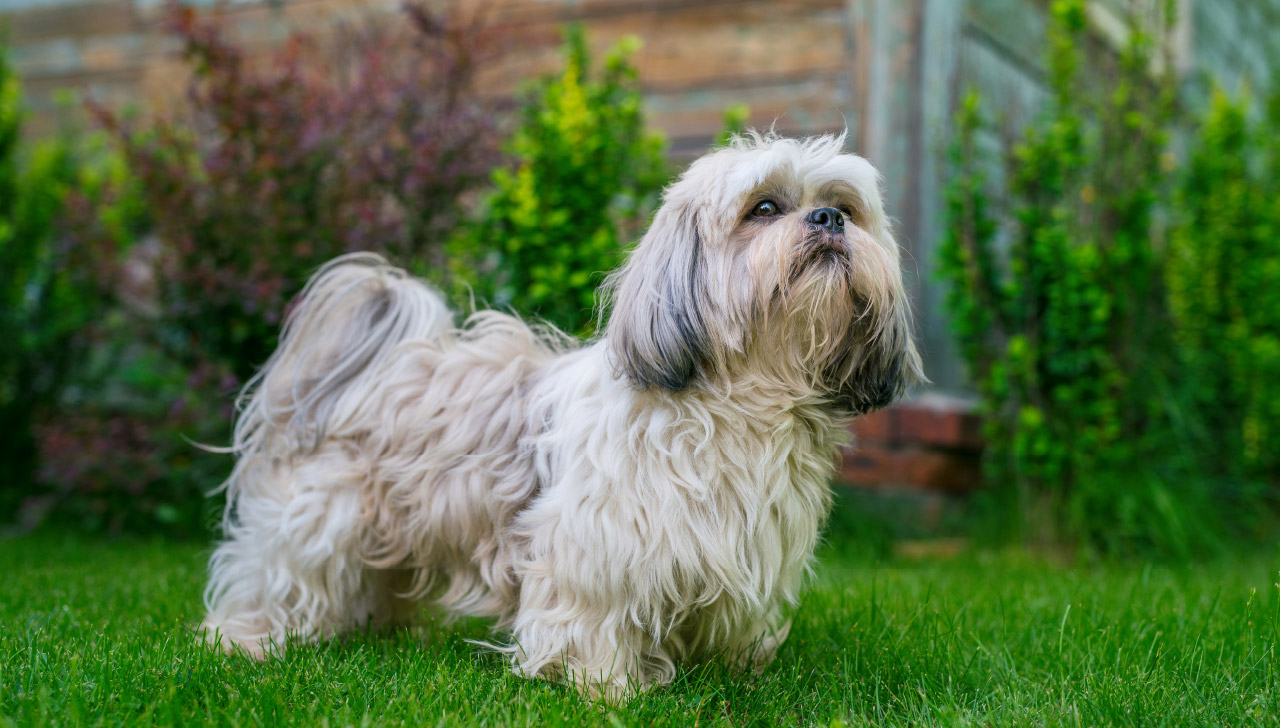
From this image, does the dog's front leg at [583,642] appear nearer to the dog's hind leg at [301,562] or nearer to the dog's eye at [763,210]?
the dog's hind leg at [301,562]

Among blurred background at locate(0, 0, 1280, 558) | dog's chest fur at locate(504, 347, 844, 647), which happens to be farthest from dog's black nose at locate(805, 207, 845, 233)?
blurred background at locate(0, 0, 1280, 558)

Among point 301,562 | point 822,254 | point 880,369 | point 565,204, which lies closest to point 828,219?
point 822,254

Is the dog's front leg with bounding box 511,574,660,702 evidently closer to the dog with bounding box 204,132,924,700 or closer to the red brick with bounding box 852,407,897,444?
the dog with bounding box 204,132,924,700

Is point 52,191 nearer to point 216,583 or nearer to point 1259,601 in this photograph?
point 216,583

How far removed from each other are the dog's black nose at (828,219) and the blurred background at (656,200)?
179 cm

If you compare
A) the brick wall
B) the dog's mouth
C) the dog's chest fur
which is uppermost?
the brick wall

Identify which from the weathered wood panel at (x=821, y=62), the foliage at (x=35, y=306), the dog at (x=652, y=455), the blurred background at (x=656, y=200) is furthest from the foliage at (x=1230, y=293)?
the foliage at (x=35, y=306)

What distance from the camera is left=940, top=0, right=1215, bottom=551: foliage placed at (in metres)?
4.75

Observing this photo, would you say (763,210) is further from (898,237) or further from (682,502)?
(898,237)

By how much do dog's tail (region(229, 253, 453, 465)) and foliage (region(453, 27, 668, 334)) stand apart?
2.79ft

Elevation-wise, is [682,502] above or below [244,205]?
below

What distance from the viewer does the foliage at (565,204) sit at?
424cm

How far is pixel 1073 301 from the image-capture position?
4691 mm

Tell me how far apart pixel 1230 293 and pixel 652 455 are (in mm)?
4181
